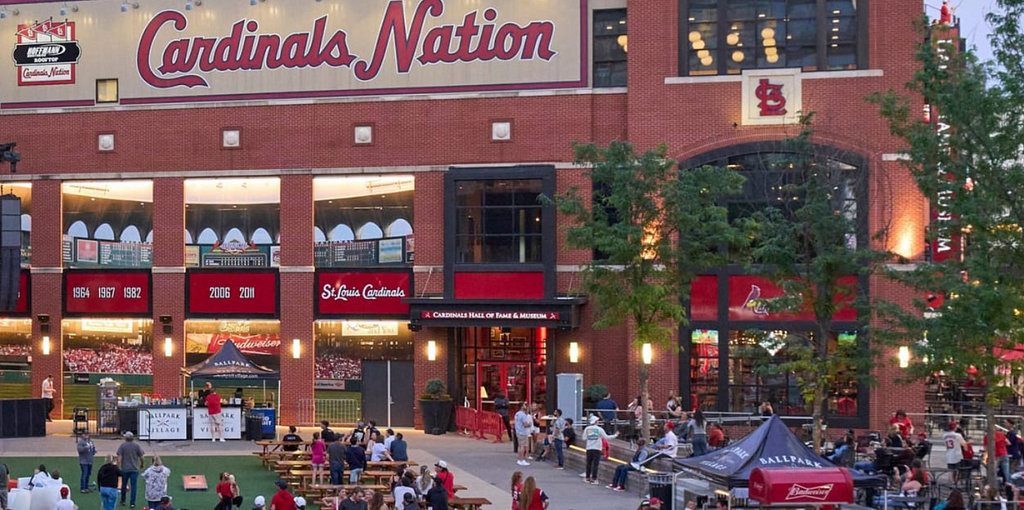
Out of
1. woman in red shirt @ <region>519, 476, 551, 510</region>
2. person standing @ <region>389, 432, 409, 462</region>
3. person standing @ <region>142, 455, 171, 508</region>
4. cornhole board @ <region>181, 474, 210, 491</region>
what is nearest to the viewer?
woman in red shirt @ <region>519, 476, 551, 510</region>

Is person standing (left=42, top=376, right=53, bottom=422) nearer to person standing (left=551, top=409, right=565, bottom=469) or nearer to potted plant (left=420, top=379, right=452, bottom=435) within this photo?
potted plant (left=420, top=379, right=452, bottom=435)

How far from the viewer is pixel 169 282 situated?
4462cm

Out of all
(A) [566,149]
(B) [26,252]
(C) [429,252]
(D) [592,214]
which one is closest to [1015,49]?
(D) [592,214]

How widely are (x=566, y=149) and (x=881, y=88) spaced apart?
9.76 m

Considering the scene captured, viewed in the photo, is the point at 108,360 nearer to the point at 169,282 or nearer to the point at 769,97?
the point at 169,282

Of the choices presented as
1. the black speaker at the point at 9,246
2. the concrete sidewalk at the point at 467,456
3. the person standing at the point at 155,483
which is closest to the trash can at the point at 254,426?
the concrete sidewalk at the point at 467,456

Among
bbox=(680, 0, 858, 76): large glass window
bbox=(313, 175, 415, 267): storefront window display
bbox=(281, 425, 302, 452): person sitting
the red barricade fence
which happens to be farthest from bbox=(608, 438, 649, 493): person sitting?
bbox=(680, 0, 858, 76): large glass window

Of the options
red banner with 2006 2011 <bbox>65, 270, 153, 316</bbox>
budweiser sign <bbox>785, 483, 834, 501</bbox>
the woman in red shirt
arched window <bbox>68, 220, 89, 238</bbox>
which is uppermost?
arched window <bbox>68, 220, 89, 238</bbox>

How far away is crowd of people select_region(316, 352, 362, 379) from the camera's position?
143ft

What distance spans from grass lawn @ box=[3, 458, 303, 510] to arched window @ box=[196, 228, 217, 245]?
28.0 feet

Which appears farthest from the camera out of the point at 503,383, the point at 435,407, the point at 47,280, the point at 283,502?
the point at 47,280

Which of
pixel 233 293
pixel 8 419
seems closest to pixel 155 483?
pixel 8 419

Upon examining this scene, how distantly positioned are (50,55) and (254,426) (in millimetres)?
15881

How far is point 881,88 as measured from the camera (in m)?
39.3
